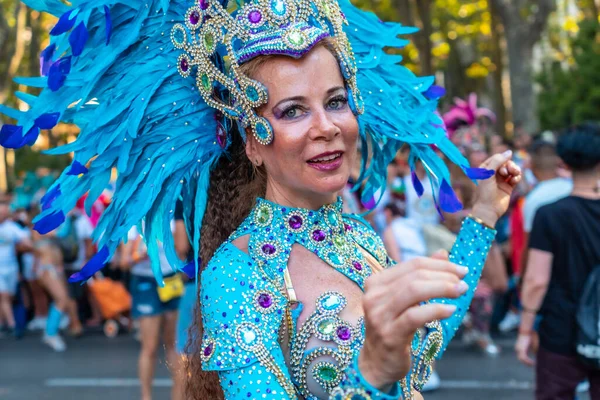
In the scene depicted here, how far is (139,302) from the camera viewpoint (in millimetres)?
6211

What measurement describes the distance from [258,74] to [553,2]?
14454 millimetres

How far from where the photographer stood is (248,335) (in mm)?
2025

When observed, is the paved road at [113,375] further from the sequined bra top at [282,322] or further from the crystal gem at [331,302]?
the crystal gem at [331,302]

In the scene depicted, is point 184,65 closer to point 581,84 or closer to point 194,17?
point 194,17

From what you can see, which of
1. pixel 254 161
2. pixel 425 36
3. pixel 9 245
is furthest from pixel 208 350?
pixel 425 36

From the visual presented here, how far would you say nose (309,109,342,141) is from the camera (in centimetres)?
215

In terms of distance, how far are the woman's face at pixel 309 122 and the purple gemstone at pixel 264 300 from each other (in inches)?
11.9

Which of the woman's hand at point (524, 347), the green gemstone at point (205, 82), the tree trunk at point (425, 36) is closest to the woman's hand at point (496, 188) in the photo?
the green gemstone at point (205, 82)

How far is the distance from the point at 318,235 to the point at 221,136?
1.42 ft

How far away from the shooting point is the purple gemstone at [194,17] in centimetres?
236

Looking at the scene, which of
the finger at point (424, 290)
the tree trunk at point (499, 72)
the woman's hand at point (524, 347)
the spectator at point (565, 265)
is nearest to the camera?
the finger at point (424, 290)

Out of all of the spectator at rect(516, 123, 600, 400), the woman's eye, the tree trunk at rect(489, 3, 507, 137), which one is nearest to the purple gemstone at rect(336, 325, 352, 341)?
the woman's eye

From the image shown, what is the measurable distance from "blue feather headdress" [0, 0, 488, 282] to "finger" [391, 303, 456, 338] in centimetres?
101

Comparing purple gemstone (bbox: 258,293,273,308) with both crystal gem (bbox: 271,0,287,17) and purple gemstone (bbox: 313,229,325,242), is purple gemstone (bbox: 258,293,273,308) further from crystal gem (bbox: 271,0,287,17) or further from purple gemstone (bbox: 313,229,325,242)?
crystal gem (bbox: 271,0,287,17)
